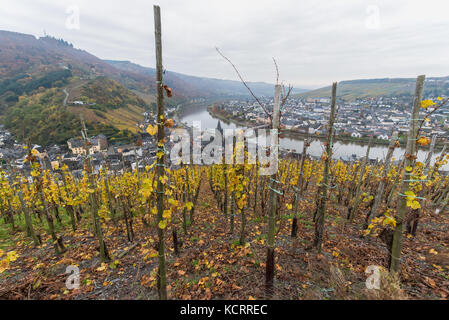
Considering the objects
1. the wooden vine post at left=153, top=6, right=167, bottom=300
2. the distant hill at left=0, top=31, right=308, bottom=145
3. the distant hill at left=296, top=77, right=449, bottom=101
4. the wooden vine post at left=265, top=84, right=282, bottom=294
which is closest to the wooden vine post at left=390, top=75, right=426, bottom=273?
the wooden vine post at left=265, top=84, right=282, bottom=294

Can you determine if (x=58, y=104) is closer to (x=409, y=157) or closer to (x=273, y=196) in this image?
(x=273, y=196)

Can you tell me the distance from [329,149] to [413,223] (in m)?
5.50

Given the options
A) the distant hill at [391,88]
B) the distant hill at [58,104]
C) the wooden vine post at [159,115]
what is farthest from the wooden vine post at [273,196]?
the distant hill at [391,88]

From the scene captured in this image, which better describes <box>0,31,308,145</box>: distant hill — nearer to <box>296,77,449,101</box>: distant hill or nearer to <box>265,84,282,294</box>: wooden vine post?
<box>265,84,282,294</box>: wooden vine post

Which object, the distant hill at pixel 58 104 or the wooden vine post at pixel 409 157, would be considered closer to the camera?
the wooden vine post at pixel 409 157

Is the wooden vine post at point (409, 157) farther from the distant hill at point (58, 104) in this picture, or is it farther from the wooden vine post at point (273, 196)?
the distant hill at point (58, 104)

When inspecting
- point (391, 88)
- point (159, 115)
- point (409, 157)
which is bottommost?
point (409, 157)

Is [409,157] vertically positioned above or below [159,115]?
below

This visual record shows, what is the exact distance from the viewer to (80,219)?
11156 mm

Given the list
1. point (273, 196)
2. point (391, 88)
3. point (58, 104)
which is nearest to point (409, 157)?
point (273, 196)

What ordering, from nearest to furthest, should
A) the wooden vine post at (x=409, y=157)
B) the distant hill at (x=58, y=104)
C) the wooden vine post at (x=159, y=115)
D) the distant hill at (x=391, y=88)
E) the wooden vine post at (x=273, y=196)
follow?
the wooden vine post at (x=159, y=115)
the wooden vine post at (x=409, y=157)
the wooden vine post at (x=273, y=196)
the distant hill at (x=58, y=104)
the distant hill at (x=391, y=88)
